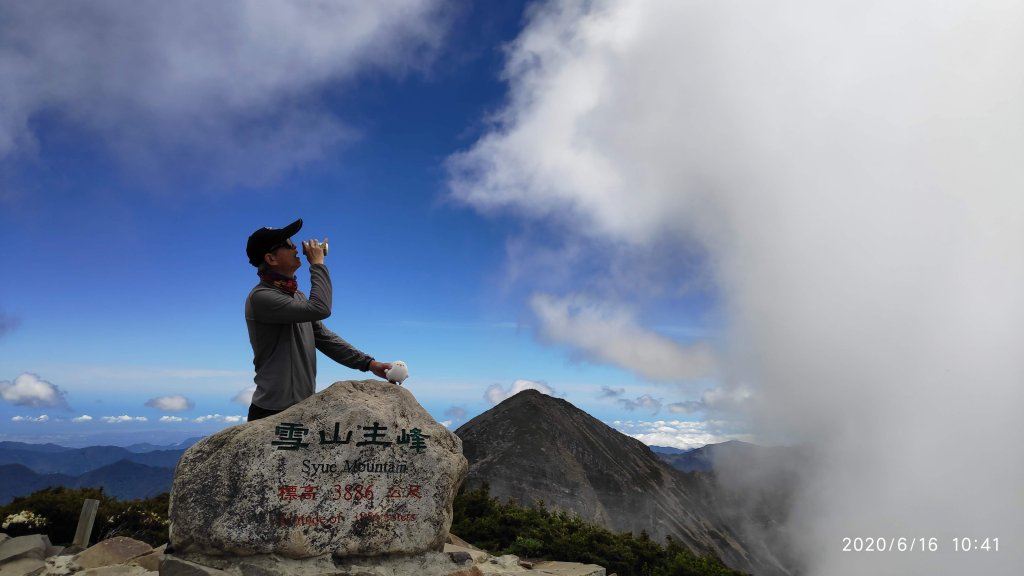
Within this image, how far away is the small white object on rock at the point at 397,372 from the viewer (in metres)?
8.03

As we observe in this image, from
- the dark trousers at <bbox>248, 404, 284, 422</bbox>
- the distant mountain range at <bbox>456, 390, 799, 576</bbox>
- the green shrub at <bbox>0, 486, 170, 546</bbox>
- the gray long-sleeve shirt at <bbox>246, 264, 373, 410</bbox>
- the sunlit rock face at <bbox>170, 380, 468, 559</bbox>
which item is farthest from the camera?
the distant mountain range at <bbox>456, 390, 799, 576</bbox>


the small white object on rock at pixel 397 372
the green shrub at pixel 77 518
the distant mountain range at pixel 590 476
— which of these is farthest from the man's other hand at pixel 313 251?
the distant mountain range at pixel 590 476

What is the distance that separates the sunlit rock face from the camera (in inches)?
283

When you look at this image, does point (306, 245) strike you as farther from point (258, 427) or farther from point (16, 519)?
point (16, 519)

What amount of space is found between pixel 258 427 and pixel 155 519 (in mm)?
8247

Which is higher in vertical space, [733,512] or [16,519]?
[16,519]

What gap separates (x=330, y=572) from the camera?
735cm

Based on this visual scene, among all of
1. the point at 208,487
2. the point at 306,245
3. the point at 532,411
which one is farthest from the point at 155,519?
the point at 532,411

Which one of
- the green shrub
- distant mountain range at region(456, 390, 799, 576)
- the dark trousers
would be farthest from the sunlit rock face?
distant mountain range at region(456, 390, 799, 576)

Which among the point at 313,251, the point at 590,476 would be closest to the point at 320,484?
the point at 313,251

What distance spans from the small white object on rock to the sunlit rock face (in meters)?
0.47

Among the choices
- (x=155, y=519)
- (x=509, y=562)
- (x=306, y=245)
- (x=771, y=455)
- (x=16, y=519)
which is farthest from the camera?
(x=771, y=455)

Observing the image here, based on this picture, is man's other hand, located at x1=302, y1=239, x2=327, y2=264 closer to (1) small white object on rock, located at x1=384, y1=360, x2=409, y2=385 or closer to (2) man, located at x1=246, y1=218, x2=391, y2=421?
(2) man, located at x1=246, y1=218, x2=391, y2=421

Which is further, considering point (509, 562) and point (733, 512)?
point (733, 512)
